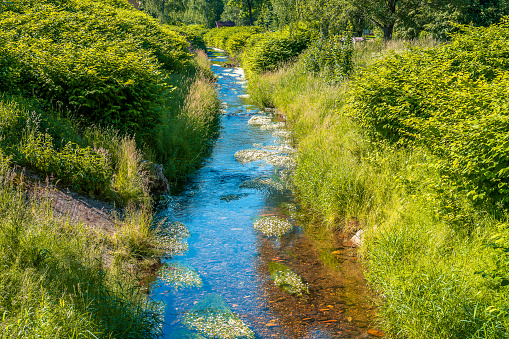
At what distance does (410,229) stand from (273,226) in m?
2.75

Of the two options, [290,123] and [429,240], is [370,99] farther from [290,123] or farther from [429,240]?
[290,123]

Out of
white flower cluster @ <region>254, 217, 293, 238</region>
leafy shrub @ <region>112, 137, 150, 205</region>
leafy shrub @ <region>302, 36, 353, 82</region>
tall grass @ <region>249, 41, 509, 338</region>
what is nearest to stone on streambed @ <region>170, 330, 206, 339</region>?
tall grass @ <region>249, 41, 509, 338</region>

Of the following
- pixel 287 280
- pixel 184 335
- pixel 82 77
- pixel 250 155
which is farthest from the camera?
pixel 250 155

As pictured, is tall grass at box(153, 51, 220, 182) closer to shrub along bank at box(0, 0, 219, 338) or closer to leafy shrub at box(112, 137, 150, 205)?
shrub along bank at box(0, 0, 219, 338)

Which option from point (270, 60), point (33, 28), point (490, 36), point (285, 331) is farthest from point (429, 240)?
point (270, 60)

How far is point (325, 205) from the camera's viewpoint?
24.7ft

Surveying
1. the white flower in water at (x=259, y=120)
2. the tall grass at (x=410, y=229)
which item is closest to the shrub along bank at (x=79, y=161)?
the white flower in water at (x=259, y=120)

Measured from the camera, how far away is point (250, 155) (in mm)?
11680

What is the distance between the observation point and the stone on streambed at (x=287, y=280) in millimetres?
5414

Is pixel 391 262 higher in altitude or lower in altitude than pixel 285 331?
higher

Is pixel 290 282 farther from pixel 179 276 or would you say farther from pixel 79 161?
pixel 79 161

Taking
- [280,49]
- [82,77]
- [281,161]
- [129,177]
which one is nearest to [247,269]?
[129,177]

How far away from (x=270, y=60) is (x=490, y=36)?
14416mm

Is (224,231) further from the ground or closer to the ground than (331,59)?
closer to the ground
